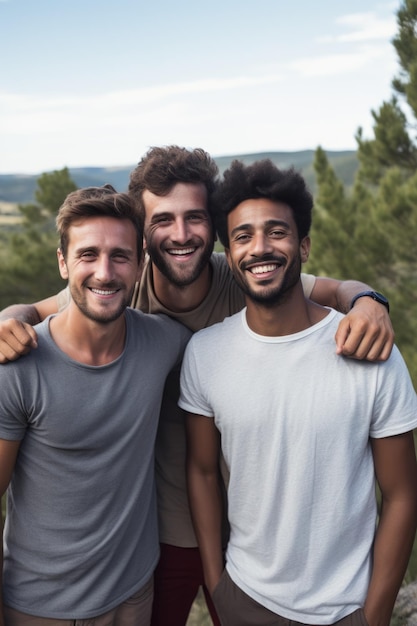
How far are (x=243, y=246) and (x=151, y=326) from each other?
47cm

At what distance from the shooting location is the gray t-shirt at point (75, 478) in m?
1.98

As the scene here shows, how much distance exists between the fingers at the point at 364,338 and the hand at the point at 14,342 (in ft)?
3.02

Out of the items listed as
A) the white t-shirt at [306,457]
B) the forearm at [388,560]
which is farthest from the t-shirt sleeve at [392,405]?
the forearm at [388,560]

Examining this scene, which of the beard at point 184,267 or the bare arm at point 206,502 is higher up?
the beard at point 184,267

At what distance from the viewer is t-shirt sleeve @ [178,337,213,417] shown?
2.12 meters

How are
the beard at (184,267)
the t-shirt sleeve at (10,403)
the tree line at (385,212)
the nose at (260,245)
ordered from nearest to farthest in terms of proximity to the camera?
1. the t-shirt sleeve at (10,403)
2. the nose at (260,245)
3. the beard at (184,267)
4. the tree line at (385,212)

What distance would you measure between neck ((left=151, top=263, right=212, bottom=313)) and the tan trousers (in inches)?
39.2

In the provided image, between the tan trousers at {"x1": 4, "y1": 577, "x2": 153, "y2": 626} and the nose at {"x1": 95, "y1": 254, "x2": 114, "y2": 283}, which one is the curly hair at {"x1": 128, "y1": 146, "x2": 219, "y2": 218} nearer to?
the nose at {"x1": 95, "y1": 254, "x2": 114, "y2": 283}

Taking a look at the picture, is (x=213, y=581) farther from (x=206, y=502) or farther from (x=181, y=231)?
(x=181, y=231)

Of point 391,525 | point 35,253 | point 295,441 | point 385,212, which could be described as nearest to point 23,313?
point 295,441

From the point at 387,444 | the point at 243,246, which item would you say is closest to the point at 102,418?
the point at 243,246

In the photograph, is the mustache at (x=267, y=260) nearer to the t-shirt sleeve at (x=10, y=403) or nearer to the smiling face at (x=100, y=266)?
the smiling face at (x=100, y=266)

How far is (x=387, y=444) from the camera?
1953mm

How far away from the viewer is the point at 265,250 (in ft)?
6.66
